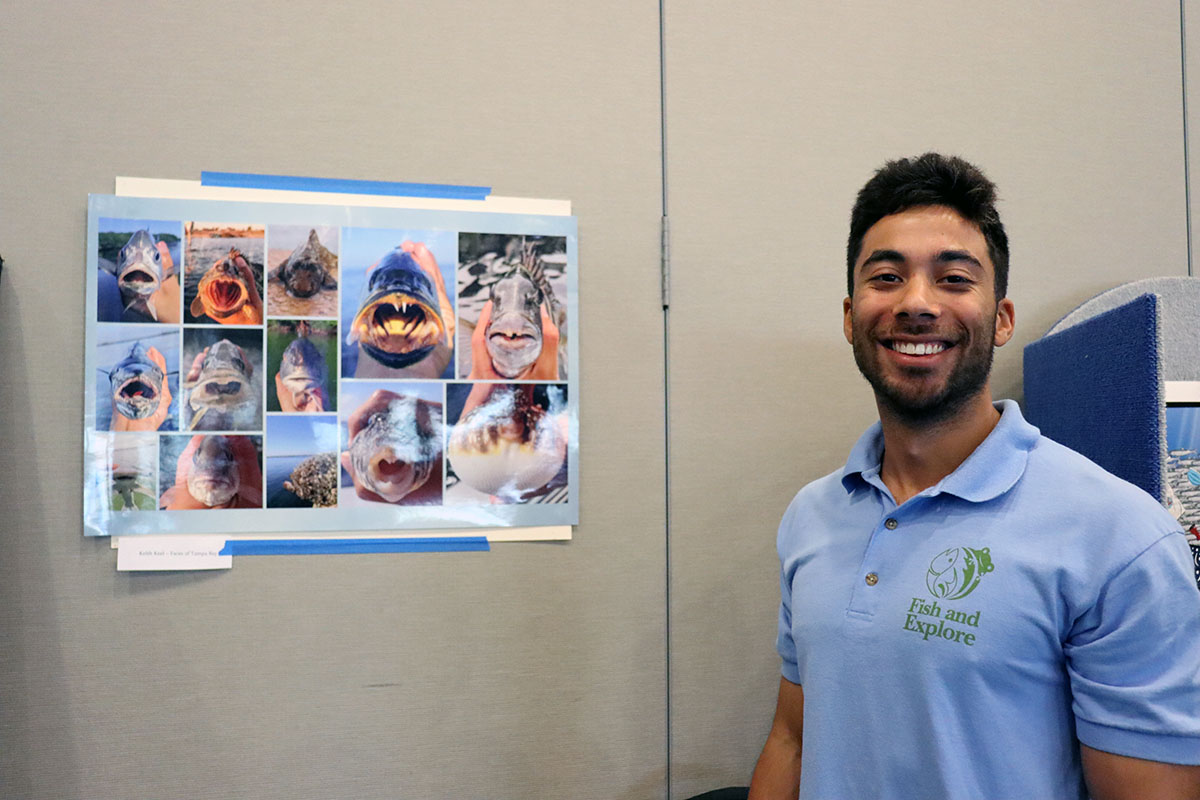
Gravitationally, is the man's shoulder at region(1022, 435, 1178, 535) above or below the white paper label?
above

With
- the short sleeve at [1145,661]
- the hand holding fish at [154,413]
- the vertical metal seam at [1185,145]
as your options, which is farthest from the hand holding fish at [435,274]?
the vertical metal seam at [1185,145]

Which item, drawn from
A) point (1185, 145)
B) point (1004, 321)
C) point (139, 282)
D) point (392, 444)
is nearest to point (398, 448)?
point (392, 444)

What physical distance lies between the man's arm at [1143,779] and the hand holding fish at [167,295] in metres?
1.34

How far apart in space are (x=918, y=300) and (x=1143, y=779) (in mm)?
507

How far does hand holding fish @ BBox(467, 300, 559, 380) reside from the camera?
4.54ft

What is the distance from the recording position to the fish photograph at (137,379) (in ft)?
4.17

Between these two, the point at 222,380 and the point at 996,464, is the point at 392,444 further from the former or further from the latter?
the point at 996,464

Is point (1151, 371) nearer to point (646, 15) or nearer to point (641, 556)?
point (641, 556)

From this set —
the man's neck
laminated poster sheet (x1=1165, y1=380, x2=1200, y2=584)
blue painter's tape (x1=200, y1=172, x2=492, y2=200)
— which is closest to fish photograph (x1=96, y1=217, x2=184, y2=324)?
blue painter's tape (x1=200, y1=172, x2=492, y2=200)

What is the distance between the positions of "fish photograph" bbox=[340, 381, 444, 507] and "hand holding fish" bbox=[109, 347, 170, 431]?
0.89 ft

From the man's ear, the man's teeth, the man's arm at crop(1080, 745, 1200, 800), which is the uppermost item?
the man's ear

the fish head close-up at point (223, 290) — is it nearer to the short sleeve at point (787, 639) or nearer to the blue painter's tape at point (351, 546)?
the blue painter's tape at point (351, 546)

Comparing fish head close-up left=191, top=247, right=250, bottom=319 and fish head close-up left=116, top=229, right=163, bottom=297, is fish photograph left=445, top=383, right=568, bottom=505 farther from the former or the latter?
fish head close-up left=116, top=229, right=163, bottom=297

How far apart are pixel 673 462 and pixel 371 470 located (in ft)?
1.66
